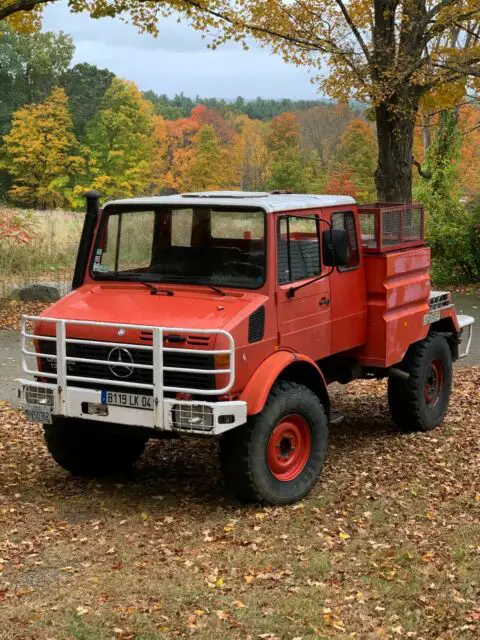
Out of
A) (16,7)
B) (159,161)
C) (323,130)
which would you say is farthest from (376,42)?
(323,130)

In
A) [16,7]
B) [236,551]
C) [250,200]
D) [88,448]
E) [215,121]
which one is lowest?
[236,551]

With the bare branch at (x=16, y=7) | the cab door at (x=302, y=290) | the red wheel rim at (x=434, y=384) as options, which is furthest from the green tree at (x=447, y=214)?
the cab door at (x=302, y=290)

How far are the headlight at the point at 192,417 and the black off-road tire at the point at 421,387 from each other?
3.11 m

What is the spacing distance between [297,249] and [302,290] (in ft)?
1.10

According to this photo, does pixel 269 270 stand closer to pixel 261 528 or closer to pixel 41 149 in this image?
pixel 261 528

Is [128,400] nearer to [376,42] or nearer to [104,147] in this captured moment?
[376,42]

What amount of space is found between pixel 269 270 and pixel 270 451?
4.46 ft

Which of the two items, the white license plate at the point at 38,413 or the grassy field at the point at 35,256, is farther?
the grassy field at the point at 35,256

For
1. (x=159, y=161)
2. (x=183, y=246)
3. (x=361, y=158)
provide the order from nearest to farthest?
(x=183, y=246) → (x=361, y=158) → (x=159, y=161)

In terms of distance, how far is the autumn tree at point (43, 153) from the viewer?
47844mm

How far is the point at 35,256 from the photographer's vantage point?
754 inches

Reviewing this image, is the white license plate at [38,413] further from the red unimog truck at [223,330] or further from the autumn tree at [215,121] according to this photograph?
the autumn tree at [215,121]

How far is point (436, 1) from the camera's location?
1430cm

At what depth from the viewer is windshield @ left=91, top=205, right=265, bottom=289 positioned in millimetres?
6516
